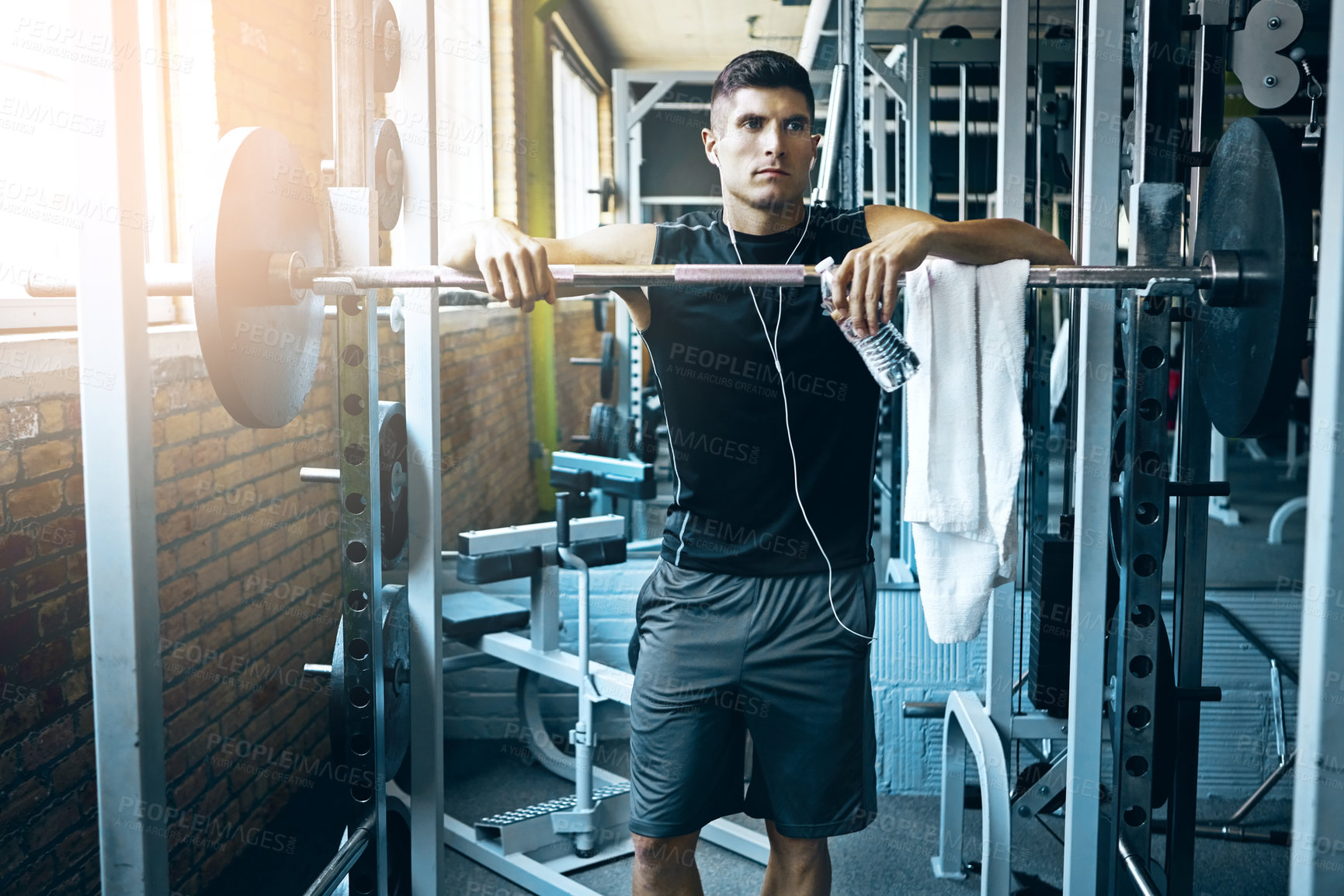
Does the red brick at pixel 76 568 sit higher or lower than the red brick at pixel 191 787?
higher

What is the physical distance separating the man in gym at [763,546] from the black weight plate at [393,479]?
45 cm

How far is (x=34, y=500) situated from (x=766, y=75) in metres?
1.31

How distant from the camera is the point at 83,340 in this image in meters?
1.02

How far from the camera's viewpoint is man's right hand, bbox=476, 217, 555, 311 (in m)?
1.36

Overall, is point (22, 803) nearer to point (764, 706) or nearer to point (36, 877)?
point (36, 877)

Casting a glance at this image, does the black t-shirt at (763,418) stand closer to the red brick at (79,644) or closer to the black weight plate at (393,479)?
the black weight plate at (393,479)

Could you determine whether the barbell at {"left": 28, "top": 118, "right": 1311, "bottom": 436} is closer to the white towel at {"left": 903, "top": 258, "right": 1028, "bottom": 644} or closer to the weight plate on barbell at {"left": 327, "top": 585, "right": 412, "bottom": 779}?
the white towel at {"left": 903, "top": 258, "right": 1028, "bottom": 644}

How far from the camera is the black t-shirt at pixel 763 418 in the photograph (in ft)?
5.16

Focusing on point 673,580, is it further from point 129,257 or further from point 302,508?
point 302,508

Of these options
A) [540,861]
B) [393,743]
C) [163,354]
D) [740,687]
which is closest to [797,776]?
[740,687]

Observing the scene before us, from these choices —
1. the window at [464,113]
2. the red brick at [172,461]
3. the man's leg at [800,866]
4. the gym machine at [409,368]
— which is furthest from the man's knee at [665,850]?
the window at [464,113]

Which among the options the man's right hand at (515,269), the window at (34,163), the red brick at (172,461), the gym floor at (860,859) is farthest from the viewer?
the gym floor at (860,859)

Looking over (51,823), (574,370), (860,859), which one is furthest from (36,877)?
(574,370)

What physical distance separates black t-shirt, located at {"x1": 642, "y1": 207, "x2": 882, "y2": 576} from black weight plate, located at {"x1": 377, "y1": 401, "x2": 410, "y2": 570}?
1.47 feet
